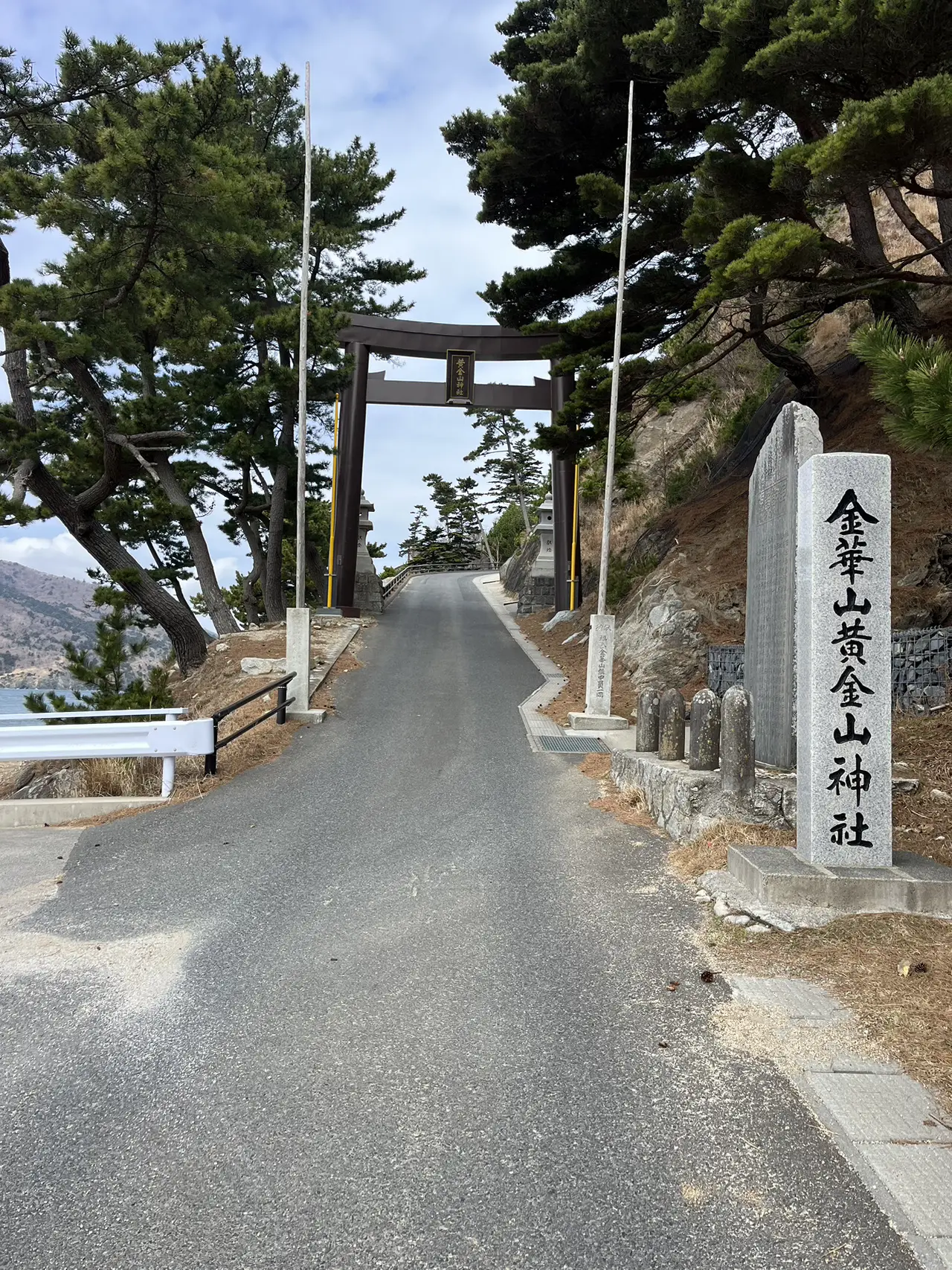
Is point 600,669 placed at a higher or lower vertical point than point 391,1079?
higher

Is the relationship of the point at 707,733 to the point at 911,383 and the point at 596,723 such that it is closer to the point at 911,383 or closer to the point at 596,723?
the point at 911,383

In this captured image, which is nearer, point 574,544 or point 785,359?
point 785,359

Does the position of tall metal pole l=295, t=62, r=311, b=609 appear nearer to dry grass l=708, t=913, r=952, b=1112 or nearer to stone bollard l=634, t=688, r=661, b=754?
stone bollard l=634, t=688, r=661, b=754

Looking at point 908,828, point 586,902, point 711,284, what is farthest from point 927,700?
point 711,284

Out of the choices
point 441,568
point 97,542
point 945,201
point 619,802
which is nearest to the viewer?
→ point 619,802

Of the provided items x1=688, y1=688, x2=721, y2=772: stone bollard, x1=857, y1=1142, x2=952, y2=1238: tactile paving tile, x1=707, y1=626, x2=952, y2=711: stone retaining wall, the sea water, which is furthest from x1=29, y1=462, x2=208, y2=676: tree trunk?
x1=857, y1=1142, x2=952, y2=1238: tactile paving tile

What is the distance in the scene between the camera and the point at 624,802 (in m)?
7.62

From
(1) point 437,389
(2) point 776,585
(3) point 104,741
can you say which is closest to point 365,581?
Result: (1) point 437,389

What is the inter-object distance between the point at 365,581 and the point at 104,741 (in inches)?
783

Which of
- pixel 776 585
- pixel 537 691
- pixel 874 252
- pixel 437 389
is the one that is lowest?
pixel 537 691

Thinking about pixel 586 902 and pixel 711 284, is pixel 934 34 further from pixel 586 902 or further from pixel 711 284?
pixel 586 902

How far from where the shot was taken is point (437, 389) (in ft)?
74.1

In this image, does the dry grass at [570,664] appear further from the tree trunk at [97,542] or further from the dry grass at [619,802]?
the tree trunk at [97,542]

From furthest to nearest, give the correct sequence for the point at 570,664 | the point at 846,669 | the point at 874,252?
the point at 570,664 < the point at 874,252 < the point at 846,669
